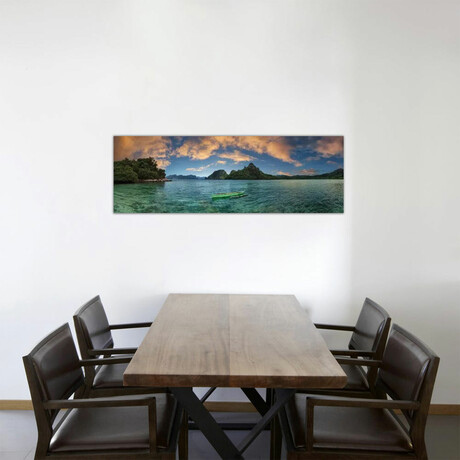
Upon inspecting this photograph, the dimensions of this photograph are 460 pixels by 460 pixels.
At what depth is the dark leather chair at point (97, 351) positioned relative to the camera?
2.41 meters

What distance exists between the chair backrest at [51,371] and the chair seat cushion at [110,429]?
0.32 feet

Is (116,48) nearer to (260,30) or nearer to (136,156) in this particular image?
(136,156)

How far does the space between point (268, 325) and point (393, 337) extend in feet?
2.06

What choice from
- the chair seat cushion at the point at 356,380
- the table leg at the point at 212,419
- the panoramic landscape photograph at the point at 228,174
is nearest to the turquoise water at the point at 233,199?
the panoramic landscape photograph at the point at 228,174

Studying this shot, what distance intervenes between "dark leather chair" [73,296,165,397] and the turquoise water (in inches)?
33.2

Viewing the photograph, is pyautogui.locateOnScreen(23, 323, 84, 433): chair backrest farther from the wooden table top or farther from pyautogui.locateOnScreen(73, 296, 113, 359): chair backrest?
the wooden table top

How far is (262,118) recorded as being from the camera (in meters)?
3.22

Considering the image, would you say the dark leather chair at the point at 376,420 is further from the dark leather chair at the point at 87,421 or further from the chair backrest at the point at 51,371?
the chair backrest at the point at 51,371

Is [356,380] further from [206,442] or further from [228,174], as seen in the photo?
[228,174]

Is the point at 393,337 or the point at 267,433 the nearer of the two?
the point at 393,337

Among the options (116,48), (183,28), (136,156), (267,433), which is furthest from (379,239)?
(116,48)

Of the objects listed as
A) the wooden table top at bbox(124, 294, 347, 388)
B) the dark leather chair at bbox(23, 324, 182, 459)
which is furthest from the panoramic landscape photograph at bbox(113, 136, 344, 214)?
the dark leather chair at bbox(23, 324, 182, 459)

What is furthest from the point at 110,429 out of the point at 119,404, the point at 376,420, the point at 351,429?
the point at 376,420

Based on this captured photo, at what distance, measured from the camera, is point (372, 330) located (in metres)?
2.52
